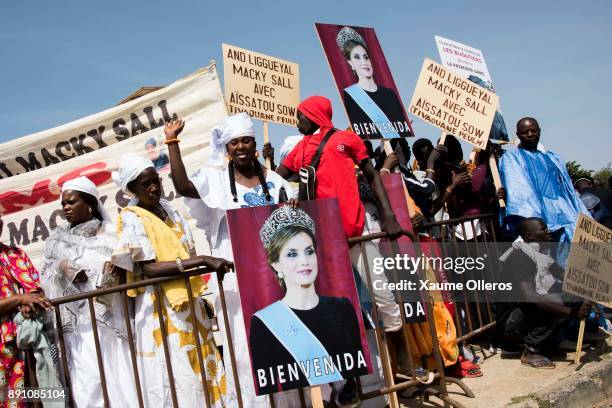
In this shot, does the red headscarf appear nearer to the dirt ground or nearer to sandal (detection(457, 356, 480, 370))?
the dirt ground

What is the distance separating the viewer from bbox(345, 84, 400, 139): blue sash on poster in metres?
5.80

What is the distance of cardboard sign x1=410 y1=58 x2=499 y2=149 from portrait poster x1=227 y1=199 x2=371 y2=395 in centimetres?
285

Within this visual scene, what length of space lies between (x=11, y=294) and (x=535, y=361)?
4.18m

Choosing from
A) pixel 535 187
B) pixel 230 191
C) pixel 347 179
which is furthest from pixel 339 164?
pixel 535 187

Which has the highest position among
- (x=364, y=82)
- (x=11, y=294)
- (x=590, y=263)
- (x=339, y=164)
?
(x=364, y=82)

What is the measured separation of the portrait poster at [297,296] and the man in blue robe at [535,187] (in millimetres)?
2777

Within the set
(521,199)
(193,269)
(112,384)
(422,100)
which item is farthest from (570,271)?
(112,384)

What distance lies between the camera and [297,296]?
367 centimetres

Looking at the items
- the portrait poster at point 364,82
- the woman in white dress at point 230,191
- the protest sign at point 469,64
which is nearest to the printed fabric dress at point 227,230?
the woman in white dress at point 230,191

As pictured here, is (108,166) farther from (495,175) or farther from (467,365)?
(467,365)

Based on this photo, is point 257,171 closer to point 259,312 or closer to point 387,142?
point 259,312

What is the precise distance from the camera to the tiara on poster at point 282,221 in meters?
3.65

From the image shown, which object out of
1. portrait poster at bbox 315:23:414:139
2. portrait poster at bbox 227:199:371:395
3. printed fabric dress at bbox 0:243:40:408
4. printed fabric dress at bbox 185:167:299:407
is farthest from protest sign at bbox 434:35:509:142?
printed fabric dress at bbox 0:243:40:408

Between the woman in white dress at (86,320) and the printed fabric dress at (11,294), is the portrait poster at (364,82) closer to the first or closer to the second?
the woman in white dress at (86,320)
